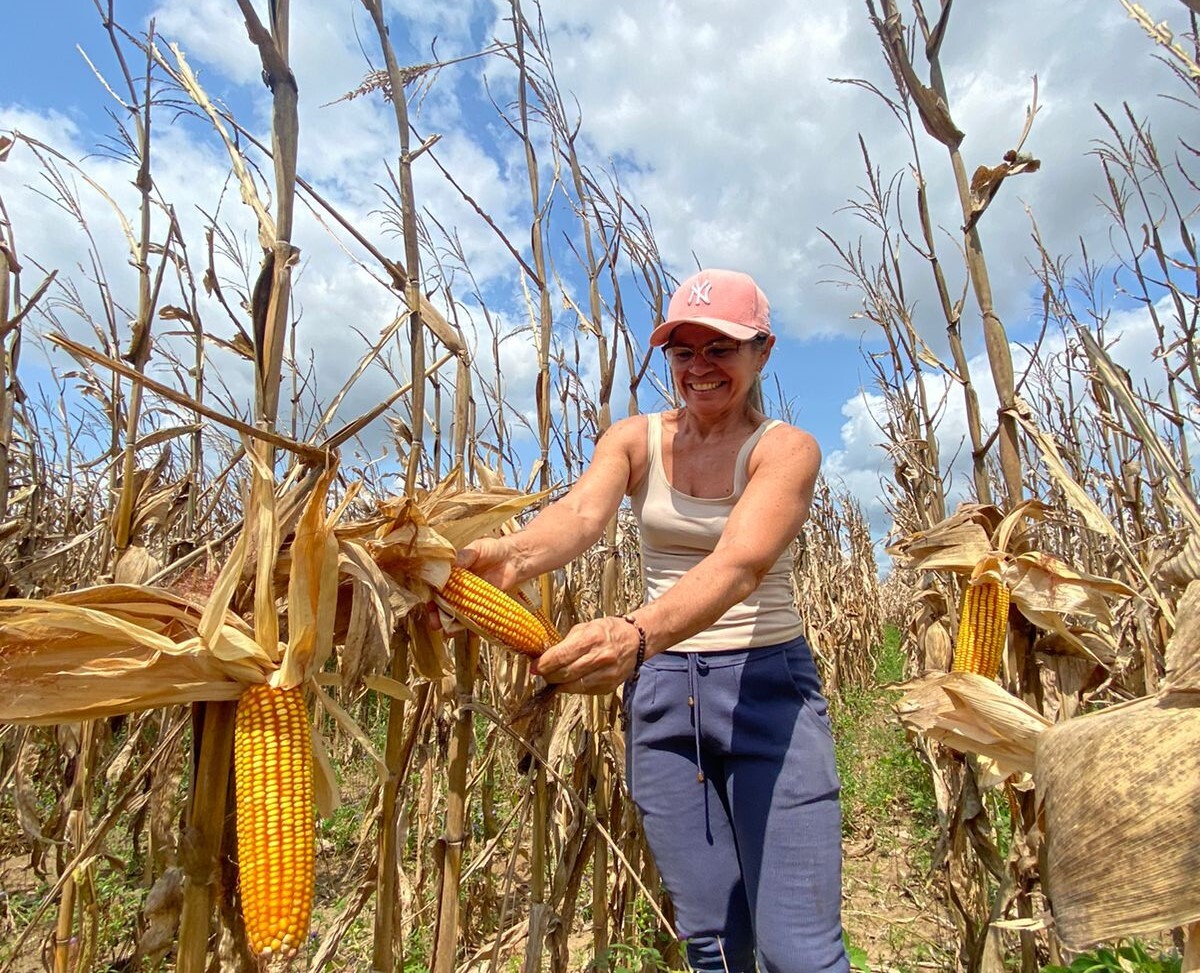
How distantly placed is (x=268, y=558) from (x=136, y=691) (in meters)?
0.34

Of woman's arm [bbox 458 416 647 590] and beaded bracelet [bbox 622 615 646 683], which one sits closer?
beaded bracelet [bbox 622 615 646 683]

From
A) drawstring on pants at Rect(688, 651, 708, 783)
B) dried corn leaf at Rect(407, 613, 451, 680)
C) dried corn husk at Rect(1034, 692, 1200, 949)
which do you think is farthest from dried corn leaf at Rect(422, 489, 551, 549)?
dried corn husk at Rect(1034, 692, 1200, 949)

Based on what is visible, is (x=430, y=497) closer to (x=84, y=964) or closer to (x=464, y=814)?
(x=464, y=814)

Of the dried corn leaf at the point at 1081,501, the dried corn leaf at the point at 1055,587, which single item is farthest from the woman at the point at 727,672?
the dried corn leaf at the point at 1081,501

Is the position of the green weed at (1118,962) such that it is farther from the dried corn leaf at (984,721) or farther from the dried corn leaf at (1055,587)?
the dried corn leaf at (1055,587)

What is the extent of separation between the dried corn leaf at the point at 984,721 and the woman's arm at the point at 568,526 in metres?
1.12

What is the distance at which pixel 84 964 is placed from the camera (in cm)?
268

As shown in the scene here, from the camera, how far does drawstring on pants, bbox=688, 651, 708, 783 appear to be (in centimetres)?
254

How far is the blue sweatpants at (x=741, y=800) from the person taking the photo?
7.75 ft

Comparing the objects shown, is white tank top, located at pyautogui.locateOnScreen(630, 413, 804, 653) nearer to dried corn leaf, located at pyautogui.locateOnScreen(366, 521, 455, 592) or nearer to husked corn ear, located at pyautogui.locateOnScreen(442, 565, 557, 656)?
husked corn ear, located at pyautogui.locateOnScreen(442, 565, 557, 656)

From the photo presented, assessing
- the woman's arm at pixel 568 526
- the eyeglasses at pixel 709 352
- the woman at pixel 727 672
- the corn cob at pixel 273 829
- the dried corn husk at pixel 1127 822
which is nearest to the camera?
the dried corn husk at pixel 1127 822

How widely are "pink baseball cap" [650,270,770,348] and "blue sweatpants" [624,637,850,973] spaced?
3.52ft

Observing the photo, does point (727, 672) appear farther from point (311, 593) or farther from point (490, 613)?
point (311, 593)

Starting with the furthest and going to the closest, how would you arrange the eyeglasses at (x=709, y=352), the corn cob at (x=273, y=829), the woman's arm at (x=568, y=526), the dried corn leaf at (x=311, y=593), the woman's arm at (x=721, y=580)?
the eyeglasses at (x=709, y=352), the woman's arm at (x=568, y=526), the woman's arm at (x=721, y=580), the dried corn leaf at (x=311, y=593), the corn cob at (x=273, y=829)
